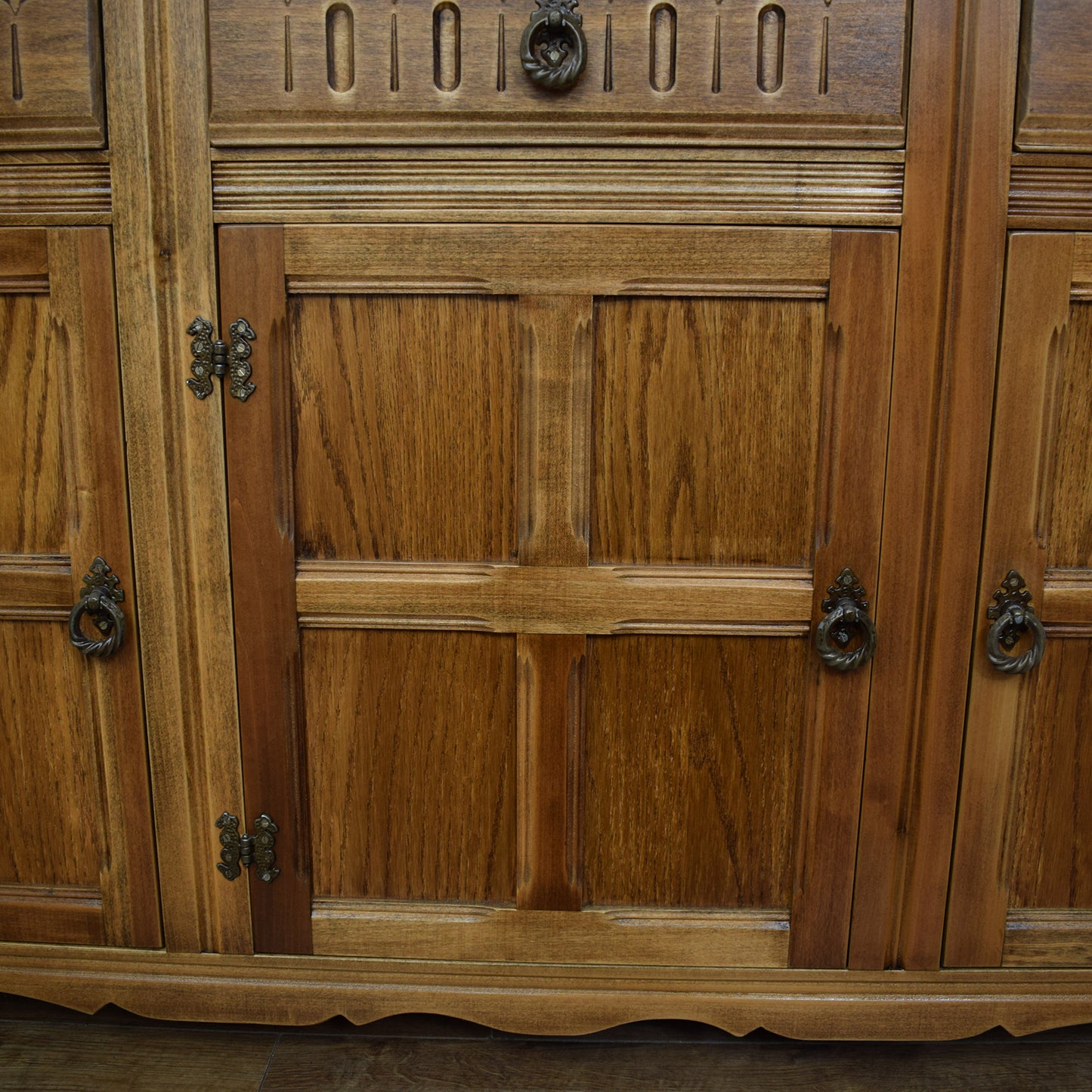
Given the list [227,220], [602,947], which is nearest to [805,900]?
[602,947]

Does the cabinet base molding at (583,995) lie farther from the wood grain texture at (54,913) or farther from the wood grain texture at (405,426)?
the wood grain texture at (405,426)

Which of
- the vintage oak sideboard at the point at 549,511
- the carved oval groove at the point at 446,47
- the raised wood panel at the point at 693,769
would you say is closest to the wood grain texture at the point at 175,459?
the vintage oak sideboard at the point at 549,511

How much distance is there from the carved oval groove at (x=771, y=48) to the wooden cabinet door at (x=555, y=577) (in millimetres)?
146

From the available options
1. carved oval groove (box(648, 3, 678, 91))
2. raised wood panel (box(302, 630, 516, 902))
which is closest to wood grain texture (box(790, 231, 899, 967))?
carved oval groove (box(648, 3, 678, 91))

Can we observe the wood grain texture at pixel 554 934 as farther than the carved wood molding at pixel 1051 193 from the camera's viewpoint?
Yes

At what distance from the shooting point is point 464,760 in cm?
95

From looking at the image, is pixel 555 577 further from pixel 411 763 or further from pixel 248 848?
pixel 248 848

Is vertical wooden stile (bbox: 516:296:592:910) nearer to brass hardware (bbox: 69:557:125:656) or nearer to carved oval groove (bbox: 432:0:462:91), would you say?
carved oval groove (bbox: 432:0:462:91)

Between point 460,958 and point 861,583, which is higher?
point 861,583

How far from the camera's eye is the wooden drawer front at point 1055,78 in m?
0.83

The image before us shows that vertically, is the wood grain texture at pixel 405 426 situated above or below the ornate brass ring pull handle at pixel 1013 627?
above

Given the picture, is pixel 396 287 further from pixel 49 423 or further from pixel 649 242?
pixel 49 423

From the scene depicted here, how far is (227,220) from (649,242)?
1.45ft

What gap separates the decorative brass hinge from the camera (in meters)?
0.96
